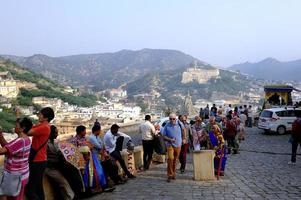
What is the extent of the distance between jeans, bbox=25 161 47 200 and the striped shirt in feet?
1.68

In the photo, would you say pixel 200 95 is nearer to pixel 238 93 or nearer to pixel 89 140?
pixel 238 93

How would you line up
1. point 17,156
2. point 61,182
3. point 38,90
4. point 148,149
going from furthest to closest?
point 38,90 < point 148,149 < point 61,182 < point 17,156

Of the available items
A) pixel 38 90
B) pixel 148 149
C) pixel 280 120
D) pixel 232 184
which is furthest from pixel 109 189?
pixel 38 90

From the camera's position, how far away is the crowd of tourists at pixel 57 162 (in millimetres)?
6355

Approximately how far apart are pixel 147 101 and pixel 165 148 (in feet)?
496

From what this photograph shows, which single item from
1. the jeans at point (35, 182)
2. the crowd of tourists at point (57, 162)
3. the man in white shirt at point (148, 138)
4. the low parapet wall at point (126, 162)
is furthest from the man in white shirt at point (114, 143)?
the jeans at point (35, 182)

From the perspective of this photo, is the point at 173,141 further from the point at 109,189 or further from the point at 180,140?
the point at 109,189

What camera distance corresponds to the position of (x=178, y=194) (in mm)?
9461

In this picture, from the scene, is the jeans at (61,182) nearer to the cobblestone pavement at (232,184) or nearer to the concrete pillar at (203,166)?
the cobblestone pavement at (232,184)

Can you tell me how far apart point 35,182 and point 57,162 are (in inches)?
61.2

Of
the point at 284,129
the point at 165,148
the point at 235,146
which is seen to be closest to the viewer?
the point at 165,148

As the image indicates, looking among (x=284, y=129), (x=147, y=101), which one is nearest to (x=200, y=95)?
(x=147, y=101)

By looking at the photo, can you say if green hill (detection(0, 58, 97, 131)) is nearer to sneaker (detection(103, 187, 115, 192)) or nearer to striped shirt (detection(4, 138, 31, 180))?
sneaker (detection(103, 187, 115, 192))

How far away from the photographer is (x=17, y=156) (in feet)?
20.8
